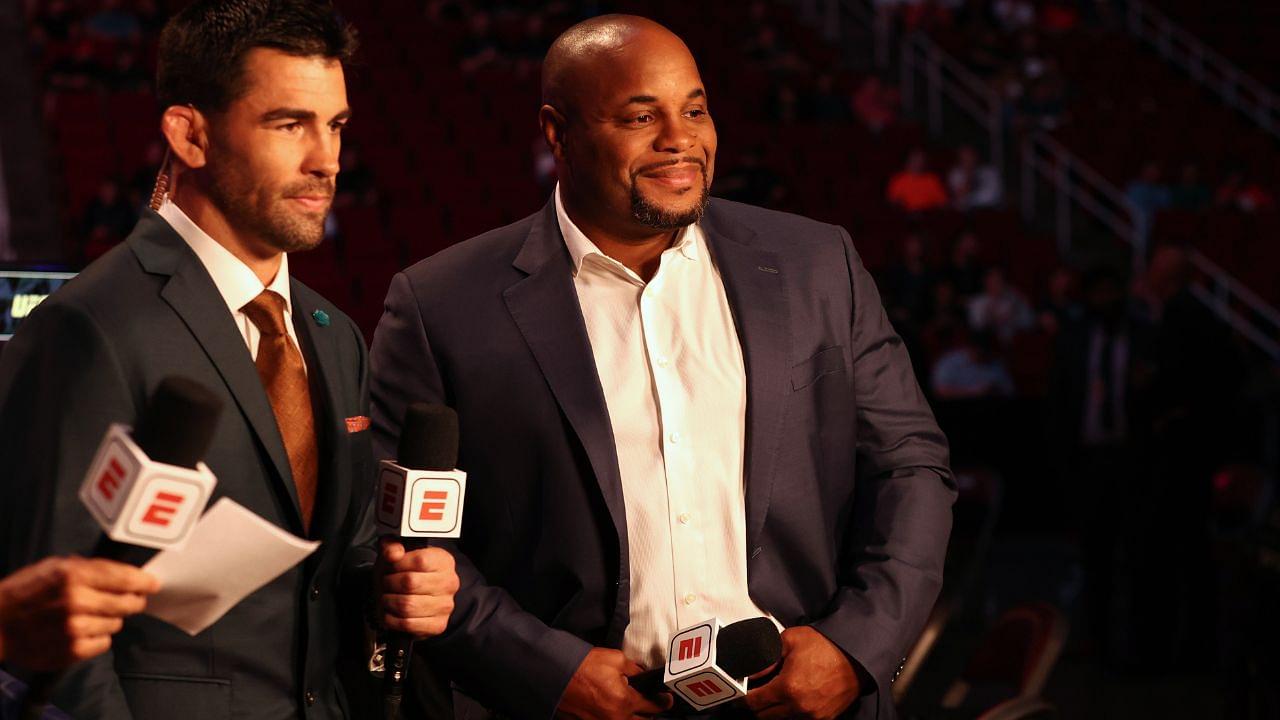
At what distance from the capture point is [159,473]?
1.16 metres

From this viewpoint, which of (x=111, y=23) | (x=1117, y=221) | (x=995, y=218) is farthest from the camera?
(x=1117, y=221)

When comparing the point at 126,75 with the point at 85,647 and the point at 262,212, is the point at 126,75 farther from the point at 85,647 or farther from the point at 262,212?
the point at 85,647

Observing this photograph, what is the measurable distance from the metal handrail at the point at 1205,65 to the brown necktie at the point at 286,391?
11730mm

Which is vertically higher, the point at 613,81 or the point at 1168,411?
the point at 613,81

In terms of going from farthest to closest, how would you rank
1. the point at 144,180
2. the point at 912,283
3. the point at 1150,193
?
the point at 1150,193 < the point at 912,283 < the point at 144,180

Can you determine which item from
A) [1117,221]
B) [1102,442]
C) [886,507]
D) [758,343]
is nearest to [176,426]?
[758,343]

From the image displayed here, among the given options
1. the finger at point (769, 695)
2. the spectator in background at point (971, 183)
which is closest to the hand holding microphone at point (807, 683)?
the finger at point (769, 695)

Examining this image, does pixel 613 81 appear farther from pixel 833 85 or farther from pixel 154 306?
pixel 833 85

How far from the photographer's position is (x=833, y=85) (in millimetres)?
10578

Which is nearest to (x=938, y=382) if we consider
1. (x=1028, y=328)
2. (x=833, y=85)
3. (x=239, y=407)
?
(x=1028, y=328)

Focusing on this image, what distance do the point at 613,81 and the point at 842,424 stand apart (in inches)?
23.3

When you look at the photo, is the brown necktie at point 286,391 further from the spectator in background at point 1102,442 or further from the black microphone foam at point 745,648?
the spectator in background at point 1102,442

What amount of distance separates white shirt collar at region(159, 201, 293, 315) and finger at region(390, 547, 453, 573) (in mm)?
374

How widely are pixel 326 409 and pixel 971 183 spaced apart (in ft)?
28.8
